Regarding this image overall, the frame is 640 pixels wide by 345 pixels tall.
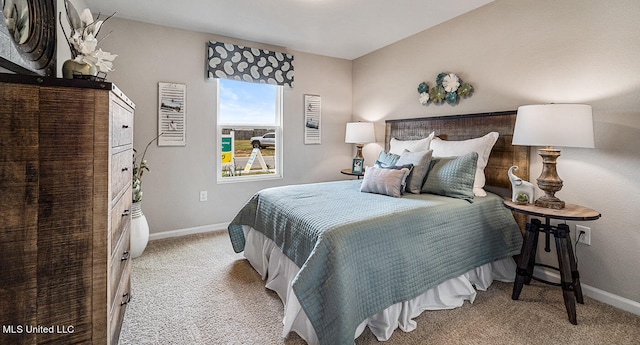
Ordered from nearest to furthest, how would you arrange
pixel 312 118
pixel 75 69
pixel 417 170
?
pixel 75 69
pixel 417 170
pixel 312 118

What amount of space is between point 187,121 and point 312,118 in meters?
1.65

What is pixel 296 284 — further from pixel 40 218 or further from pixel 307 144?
pixel 307 144

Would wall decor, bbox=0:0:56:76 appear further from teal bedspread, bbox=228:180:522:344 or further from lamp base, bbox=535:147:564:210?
lamp base, bbox=535:147:564:210

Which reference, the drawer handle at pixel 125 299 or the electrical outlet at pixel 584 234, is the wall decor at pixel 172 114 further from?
the electrical outlet at pixel 584 234

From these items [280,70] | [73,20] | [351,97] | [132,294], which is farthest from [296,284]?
[351,97]

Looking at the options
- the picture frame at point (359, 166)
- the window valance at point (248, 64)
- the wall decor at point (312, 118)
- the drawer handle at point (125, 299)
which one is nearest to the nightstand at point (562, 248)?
the picture frame at point (359, 166)

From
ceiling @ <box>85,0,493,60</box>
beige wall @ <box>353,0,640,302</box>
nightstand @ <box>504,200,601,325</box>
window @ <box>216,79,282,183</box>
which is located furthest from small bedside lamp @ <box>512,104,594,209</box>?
window @ <box>216,79,282,183</box>

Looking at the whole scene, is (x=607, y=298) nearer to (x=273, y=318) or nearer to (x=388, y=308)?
(x=388, y=308)

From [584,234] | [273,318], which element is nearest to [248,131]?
[273,318]

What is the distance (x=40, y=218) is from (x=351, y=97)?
4083mm

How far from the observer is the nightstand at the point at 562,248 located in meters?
1.83

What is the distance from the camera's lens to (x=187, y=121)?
11.1 ft

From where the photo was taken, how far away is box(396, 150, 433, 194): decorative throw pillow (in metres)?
2.44

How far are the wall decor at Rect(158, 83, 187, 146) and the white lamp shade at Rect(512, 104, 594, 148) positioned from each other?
3.29 m
